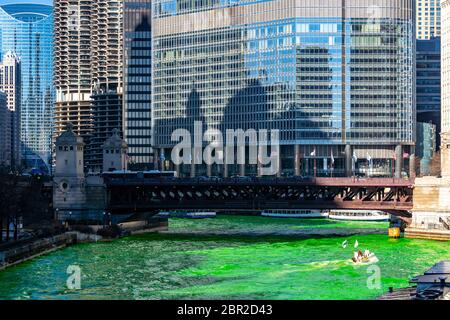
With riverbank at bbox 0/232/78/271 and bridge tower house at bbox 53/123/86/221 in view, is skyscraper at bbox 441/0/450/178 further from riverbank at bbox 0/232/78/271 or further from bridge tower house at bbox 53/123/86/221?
riverbank at bbox 0/232/78/271

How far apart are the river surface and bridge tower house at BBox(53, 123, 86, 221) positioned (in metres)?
15.1

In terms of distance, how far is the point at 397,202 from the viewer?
139m

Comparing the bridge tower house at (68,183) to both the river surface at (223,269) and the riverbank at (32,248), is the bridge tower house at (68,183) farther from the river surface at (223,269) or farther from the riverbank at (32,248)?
the riverbank at (32,248)

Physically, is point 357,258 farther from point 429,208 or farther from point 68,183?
point 68,183

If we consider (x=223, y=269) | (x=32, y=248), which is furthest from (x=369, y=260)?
(x=32, y=248)

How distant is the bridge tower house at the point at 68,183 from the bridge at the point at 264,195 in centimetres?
497

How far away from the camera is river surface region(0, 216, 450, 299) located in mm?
74375

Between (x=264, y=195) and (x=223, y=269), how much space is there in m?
57.3

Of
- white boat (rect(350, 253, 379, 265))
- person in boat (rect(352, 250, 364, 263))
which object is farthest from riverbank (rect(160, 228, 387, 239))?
person in boat (rect(352, 250, 364, 263))

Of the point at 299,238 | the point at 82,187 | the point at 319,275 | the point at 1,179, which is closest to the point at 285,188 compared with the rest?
the point at 299,238

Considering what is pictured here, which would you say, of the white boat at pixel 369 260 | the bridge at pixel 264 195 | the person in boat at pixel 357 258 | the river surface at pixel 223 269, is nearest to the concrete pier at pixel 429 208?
the bridge at pixel 264 195

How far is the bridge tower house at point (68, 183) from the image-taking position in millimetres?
145375
